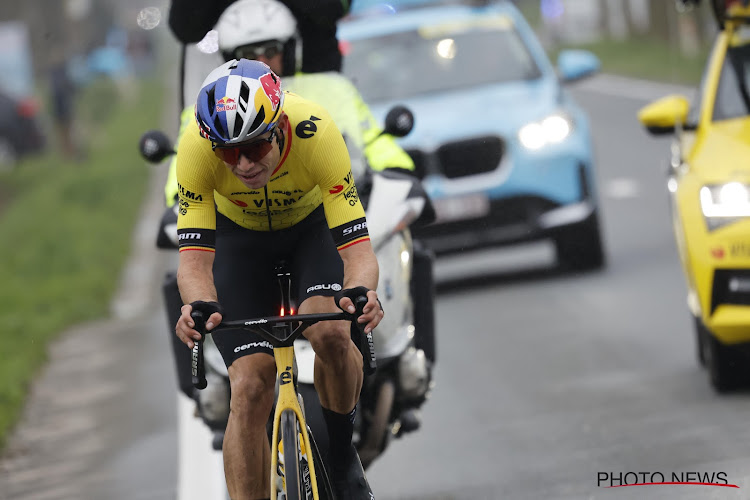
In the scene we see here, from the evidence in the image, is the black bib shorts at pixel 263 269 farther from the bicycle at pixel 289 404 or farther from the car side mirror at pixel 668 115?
the car side mirror at pixel 668 115

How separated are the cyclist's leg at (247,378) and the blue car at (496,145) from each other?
667 centimetres

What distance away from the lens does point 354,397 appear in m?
5.96

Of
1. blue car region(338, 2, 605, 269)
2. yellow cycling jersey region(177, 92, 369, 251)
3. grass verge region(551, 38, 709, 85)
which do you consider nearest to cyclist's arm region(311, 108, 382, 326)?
yellow cycling jersey region(177, 92, 369, 251)

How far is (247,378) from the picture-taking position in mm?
5750

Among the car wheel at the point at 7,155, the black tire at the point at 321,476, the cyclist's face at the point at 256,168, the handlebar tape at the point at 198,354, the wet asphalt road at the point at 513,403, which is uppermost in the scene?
the car wheel at the point at 7,155

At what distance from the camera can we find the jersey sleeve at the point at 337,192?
5.78m

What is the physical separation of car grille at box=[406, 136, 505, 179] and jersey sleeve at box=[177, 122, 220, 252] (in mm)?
7024

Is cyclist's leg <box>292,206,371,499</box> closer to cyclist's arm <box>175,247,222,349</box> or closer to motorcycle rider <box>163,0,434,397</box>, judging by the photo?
cyclist's arm <box>175,247,222,349</box>

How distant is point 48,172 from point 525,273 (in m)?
20.9

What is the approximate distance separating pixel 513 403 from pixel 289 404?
3705 mm

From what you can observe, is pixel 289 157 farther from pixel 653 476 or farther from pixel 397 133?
pixel 653 476

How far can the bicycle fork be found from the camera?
17.9 ft

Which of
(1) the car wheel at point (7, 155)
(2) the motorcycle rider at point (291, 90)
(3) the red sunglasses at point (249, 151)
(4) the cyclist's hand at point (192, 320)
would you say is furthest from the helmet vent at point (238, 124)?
(1) the car wheel at point (7, 155)

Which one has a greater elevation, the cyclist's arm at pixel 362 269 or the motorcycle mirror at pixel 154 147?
the motorcycle mirror at pixel 154 147
